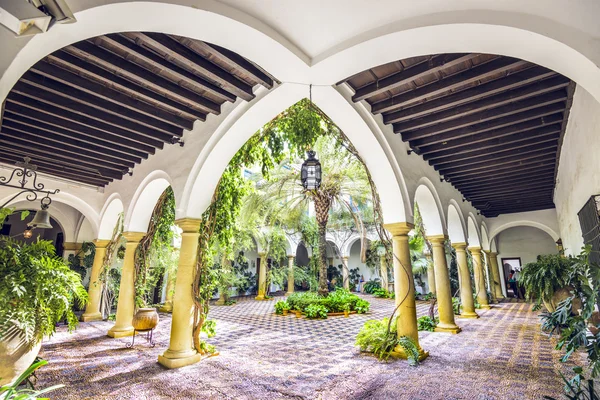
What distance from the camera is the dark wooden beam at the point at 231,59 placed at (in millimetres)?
3676

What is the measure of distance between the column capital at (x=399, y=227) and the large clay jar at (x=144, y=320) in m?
4.75

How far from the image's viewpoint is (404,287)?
216 inches

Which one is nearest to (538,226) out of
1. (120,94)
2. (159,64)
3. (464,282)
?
(464,282)

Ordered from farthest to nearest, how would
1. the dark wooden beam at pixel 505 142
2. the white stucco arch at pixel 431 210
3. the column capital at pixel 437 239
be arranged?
the column capital at pixel 437 239 → the white stucco arch at pixel 431 210 → the dark wooden beam at pixel 505 142

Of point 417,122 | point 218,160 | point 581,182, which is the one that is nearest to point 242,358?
point 218,160

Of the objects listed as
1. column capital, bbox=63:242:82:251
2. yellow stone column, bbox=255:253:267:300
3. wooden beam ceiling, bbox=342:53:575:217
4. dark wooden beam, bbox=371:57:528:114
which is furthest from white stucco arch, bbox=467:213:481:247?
column capital, bbox=63:242:82:251

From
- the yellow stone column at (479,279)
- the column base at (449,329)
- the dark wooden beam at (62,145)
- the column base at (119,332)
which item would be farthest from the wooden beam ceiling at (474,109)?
the column base at (119,332)

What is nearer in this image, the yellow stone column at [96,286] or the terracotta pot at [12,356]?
the terracotta pot at [12,356]

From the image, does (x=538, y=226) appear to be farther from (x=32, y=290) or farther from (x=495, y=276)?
(x=32, y=290)

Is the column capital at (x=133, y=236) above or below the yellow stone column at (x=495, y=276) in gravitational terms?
above

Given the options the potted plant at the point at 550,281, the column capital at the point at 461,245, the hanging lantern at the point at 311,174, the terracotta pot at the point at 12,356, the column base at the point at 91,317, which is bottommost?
the column base at the point at 91,317

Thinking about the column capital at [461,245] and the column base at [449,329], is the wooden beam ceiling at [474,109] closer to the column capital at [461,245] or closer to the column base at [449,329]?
the column capital at [461,245]

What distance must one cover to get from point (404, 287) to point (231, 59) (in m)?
4.54

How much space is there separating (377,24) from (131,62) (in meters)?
3.15
